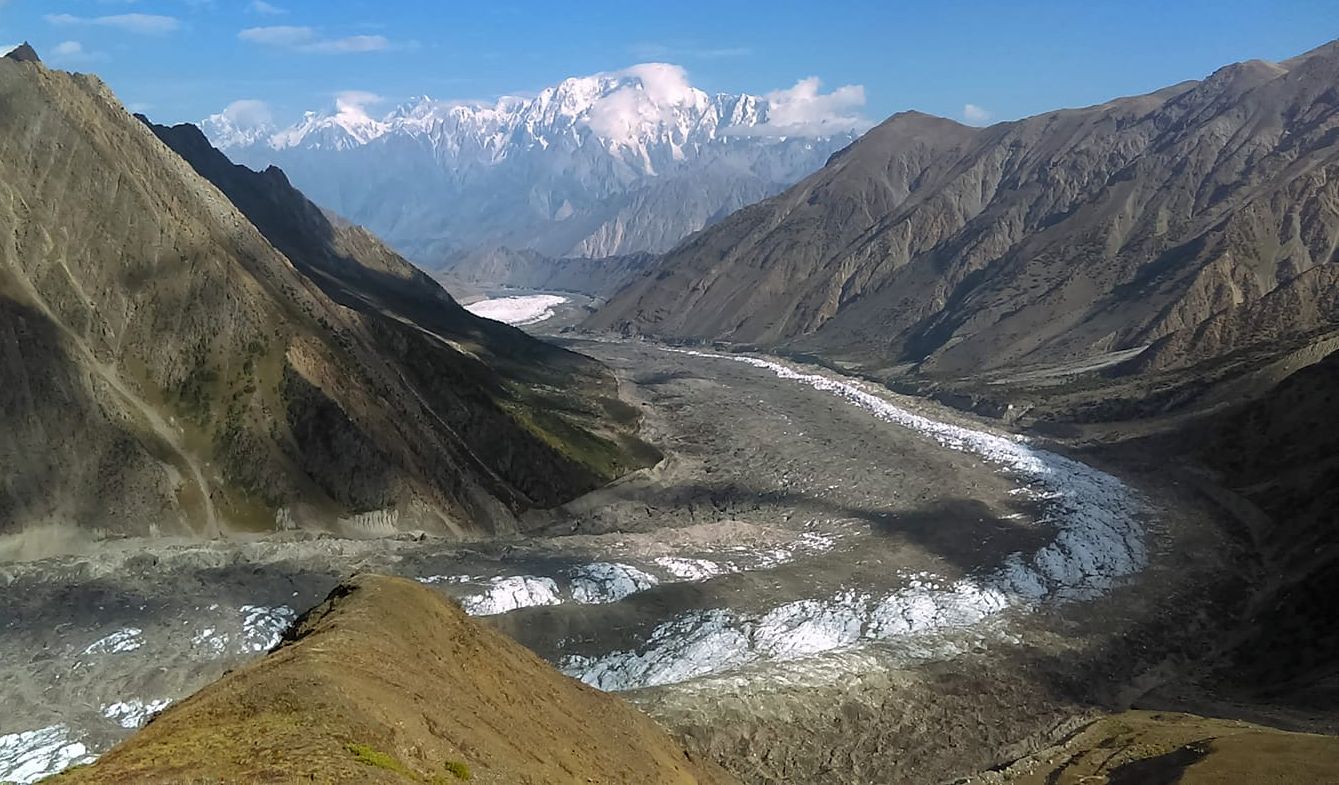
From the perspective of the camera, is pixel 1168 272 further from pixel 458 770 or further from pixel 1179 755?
pixel 458 770

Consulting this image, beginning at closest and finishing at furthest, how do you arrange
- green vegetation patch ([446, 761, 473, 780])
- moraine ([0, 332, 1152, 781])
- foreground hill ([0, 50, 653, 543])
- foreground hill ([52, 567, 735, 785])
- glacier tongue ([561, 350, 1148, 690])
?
1. foreground hill ([52, 567, 735, 785])
2. green vegetation patch ([446, 761, 473, 780])
3. moraine ([0, 332, 1152, 781])
4. glacier tongue ([561, 350, 1148, 690])
5. foreground hill ([0, 50, 653, 543])

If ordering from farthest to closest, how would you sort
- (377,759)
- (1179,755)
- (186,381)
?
1. (186,381)
2. (1179,755)
3. (377,759)

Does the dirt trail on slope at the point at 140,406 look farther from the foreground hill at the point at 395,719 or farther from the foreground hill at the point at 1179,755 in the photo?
the foreground hill at the point at 1179,755

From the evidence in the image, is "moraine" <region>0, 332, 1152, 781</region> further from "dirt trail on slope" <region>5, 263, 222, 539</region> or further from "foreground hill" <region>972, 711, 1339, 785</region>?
"foreground hill" <region>972, 711, 1339, 785</region>

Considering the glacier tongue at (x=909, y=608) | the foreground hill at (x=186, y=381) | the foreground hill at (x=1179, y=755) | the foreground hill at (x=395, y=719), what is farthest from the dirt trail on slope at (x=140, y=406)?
the foreground hill at (x=1179, y=755)

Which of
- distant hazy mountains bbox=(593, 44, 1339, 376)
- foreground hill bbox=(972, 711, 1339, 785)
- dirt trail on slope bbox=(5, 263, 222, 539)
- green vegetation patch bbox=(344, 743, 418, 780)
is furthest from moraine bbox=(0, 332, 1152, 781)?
distant hazy mountains bbox=(593, 44, 1339, 376)

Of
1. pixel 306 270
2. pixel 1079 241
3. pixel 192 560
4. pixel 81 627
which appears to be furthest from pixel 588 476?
pixel 1079 241

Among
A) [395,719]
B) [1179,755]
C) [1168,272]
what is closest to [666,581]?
[1179,755]
